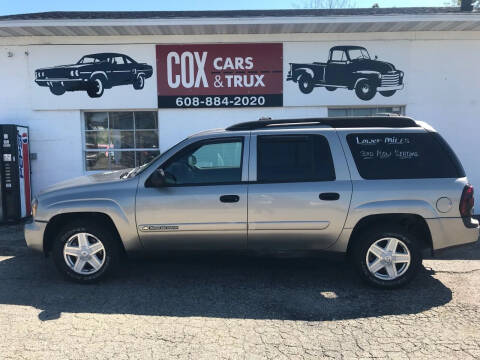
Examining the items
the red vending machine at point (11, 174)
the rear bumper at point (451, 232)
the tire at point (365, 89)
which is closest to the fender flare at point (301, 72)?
the tire at point (365, 89)


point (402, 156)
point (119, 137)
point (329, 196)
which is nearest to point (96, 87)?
point (119, 137)

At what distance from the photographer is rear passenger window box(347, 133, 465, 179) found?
4.40 metres

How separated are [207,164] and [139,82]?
465 centimetres

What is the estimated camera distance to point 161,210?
14.5 feet

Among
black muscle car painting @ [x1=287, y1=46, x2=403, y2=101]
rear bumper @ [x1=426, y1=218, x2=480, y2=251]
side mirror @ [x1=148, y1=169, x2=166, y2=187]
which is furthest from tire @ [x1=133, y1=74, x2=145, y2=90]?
rear bumper @ [x1=426, y1=218, x2=480, y2=251]

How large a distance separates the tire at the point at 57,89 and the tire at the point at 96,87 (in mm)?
545

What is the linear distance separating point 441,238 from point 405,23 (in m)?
5.25

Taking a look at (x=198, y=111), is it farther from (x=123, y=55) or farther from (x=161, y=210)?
(x=161, y=210)

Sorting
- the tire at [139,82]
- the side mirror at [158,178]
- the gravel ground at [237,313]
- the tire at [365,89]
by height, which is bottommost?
the gravel ground at [237,313]

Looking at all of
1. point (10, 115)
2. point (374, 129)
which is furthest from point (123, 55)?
point (374, 129)

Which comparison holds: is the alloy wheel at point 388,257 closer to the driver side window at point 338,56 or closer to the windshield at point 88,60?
the driver side window at point 338,56

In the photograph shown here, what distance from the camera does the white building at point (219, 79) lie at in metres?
8.41

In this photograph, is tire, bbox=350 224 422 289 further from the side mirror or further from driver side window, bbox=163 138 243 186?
the side mirror

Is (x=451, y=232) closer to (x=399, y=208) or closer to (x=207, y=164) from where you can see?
(x=399, y=208)
